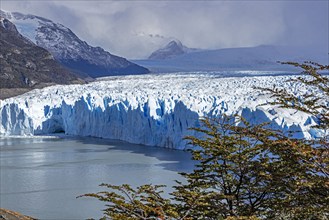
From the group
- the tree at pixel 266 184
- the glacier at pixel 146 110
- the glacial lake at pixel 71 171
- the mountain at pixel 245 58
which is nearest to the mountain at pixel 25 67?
the mountain at pixel 245 58

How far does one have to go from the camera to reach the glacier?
14.2 metres

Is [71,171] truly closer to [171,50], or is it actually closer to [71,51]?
[71,51]

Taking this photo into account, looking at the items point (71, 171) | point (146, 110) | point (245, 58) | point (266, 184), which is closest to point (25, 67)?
point (245, 58)

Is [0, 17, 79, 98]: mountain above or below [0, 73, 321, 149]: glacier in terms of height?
above

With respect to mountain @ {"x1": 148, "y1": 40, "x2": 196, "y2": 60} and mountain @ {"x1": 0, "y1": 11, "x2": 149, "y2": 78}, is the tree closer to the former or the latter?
mountain @ {"x1": 0, "y1": 11, "x2": 149, "y2": 78}

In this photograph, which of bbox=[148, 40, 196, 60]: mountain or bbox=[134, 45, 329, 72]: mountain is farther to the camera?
bbox=[148, 40, 196, 60]: mountain

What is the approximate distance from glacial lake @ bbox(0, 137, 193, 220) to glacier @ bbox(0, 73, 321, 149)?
2.01 ft

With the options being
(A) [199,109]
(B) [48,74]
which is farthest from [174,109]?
(B) [48,74]

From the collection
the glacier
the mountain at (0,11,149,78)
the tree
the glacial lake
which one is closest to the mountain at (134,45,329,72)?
the mountain at (0,11,149,78)

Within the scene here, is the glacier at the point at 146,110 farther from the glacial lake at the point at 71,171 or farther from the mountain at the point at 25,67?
the mountain at the point at 25,67

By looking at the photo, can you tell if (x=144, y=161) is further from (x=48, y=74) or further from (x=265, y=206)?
(x=48, y=74)

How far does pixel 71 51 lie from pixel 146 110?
4503 cm

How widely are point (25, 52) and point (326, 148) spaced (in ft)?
130

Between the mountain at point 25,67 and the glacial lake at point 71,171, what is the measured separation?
18.3m
